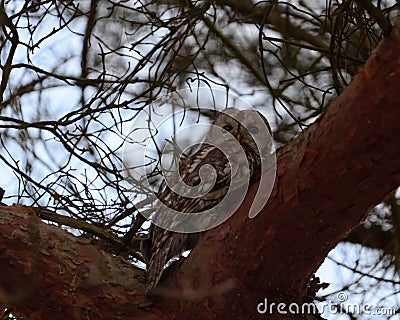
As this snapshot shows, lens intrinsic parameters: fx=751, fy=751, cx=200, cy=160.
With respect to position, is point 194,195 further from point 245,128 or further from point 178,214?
point 245,128

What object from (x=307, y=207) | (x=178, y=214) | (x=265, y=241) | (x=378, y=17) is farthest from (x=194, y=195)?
(x=378, y=17)

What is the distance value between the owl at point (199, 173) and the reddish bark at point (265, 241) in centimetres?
10

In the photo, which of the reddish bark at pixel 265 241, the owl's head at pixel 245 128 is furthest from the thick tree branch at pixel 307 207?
the owl's head at pixel 245 128

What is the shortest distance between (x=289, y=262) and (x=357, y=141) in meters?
0.37

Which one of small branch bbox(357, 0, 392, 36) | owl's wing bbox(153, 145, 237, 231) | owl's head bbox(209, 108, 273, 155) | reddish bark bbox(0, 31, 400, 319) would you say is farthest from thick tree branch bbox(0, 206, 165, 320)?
small branch bbox(357, 0, 392, 36)

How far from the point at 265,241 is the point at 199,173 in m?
0.51

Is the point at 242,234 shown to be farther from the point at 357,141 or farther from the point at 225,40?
the point at 225,40

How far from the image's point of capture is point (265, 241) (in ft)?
5.56

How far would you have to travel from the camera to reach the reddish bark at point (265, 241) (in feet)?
4.86

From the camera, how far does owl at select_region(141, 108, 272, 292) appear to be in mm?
2033

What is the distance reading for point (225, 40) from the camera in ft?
9.48

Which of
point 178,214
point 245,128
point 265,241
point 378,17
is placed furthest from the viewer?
point 245,128

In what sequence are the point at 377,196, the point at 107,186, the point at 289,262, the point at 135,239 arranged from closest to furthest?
the point at 377,196 → the point at 289,262 → the point at 135,239 → the point at 107,186

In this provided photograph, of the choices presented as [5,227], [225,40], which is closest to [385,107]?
[5,227]
